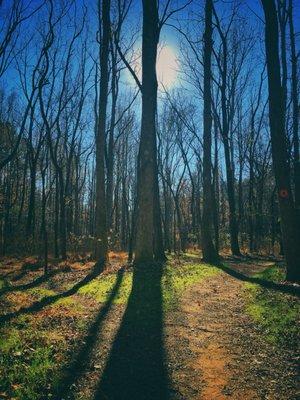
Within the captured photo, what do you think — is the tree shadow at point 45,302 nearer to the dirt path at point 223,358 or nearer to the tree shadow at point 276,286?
the dirt path at point 223,358

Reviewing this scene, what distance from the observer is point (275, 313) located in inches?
277

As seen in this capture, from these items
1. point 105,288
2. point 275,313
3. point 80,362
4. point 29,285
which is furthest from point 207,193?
point 80,362

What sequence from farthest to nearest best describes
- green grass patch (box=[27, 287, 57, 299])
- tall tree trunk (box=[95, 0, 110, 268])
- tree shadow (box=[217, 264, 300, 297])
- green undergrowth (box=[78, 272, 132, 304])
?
tall tree trunk (box=[95, 0, 110, 268]) → green grass patch (box=[27, 287, 57, 299]) → green undergrowth (box=[78, 272, 132, 304]) → tree shadow (box=[217, 264, 300, 297])

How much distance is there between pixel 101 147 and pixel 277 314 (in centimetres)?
1028

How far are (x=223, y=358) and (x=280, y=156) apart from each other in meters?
6.34

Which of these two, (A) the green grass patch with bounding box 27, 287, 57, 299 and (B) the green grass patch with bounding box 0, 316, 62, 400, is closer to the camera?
(B) the green grass patch with bounding box 0, 316, 62, 400

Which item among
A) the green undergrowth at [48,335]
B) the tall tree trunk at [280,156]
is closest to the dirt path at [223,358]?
the green undergrowth at [48,335]

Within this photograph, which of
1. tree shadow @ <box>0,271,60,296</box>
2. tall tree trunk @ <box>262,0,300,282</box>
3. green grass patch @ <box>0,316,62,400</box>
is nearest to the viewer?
green grass patch @ <box>0,316,62,400</box>

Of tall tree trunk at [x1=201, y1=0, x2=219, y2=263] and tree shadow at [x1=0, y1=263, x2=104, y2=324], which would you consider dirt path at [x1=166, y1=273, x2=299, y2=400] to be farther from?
tall tree trunk at [x1=201, y1=0, x2=219, y2=263]

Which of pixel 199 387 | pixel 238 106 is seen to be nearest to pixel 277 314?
pixel 199 387

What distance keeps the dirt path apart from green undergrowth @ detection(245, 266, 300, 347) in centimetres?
21

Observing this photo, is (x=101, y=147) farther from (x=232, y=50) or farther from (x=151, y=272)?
(x=232, y=50)

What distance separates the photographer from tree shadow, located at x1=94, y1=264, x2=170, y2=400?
14.5 feet

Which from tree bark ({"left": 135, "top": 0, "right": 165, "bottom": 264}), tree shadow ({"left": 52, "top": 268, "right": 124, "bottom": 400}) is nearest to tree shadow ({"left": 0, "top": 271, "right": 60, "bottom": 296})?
tree bark ({"left": 135, "top": 0, "right": 165, "bottom": 264})
